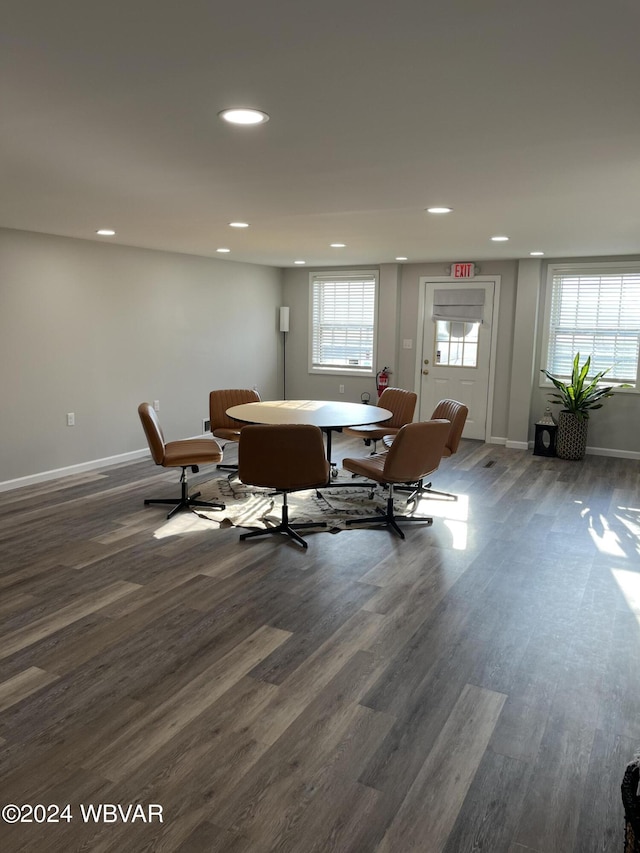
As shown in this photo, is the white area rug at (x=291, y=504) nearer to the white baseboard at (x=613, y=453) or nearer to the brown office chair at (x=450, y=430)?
the brown office chair at (x=450, y=430)

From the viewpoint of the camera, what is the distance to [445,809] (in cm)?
194

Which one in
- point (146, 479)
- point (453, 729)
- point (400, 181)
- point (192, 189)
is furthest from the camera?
point (146, 479)

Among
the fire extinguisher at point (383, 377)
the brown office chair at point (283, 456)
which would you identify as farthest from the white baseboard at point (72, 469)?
the fire extinguisher at point (383, 377)

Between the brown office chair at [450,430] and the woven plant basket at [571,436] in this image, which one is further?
the woven plant basket at [571,436]

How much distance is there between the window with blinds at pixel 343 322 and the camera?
8.50 meters

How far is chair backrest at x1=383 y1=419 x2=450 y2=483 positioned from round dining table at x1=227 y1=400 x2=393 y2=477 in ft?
1.93

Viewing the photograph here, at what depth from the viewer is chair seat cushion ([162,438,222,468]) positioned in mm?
4637

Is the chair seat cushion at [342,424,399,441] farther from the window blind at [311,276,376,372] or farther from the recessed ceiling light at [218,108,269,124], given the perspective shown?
the recessed ceiling light at [218,108,269,124]

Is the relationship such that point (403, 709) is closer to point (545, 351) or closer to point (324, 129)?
point (324, 129)

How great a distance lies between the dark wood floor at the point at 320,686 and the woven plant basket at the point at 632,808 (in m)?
0.39

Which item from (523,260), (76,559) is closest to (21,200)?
(76,559)

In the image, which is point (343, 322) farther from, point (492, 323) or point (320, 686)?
point (320, 686)

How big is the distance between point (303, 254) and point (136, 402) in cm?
244

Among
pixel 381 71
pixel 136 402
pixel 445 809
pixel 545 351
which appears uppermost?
pixel 381 71
